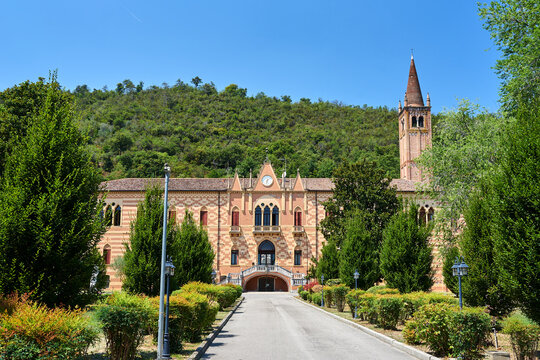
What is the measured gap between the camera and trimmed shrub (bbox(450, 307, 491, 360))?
11.1 m

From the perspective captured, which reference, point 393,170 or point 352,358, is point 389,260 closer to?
point 352,358

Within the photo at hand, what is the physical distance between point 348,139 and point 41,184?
91135mm

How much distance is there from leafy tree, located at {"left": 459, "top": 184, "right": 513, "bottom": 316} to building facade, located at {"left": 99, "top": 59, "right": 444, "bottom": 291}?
34.2 meters

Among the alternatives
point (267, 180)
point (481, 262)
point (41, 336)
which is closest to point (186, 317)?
point (41, 336)

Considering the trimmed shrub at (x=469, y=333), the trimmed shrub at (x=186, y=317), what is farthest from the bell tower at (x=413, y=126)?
the trimmed shrub at (x=469, y=333)

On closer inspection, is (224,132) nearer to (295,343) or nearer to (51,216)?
(295,343)

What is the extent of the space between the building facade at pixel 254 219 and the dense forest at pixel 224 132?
76.0 ft

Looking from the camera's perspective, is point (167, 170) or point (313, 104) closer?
point (167, 170)

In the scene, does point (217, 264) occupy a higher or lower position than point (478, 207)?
lower

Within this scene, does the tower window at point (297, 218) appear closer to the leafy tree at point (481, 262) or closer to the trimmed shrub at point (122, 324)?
the leafy tree at point (481, 262)

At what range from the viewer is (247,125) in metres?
111

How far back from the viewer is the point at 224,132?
10512 cm

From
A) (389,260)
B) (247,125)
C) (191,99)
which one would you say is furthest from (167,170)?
(191,99)

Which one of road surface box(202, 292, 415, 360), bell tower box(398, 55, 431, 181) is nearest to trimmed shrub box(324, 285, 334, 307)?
road surface box(202, 292, 415, 360)
